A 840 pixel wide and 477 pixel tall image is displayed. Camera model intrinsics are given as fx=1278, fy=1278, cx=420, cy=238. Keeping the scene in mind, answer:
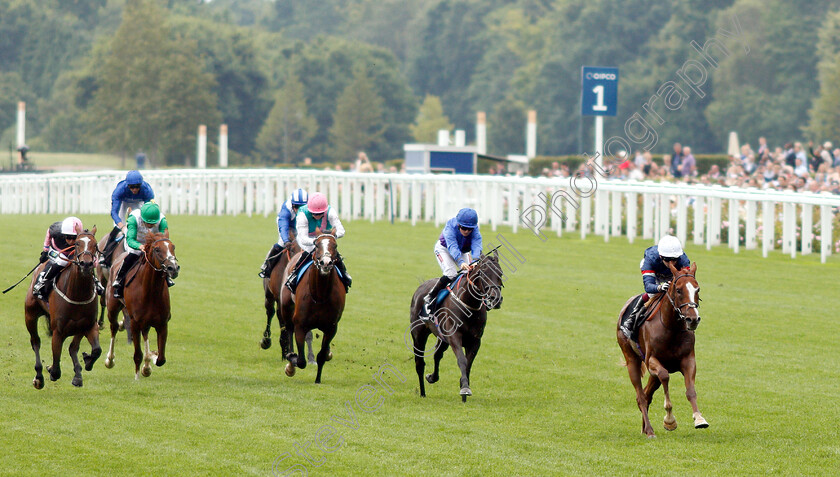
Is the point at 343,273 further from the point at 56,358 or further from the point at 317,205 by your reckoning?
the point at 56,358

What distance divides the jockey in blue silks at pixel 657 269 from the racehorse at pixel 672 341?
11 centimetres

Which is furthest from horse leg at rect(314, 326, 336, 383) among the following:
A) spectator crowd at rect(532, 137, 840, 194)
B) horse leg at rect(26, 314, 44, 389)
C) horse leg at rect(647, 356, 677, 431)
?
spectator crowd at rect(532, 137, 840, 194)

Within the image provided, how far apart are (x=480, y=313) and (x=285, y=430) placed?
2144 mm

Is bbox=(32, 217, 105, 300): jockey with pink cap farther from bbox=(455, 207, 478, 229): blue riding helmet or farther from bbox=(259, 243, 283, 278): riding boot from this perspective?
bbox=(455, 207, 478, 229): blue riding helmet

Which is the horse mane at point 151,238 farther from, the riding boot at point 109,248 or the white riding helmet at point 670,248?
the white riding helmet at point 670,248

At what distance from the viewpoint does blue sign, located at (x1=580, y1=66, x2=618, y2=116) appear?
899 inches

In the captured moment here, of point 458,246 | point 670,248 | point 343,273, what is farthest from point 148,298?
point 670,248

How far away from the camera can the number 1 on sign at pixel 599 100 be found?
74.9 feet

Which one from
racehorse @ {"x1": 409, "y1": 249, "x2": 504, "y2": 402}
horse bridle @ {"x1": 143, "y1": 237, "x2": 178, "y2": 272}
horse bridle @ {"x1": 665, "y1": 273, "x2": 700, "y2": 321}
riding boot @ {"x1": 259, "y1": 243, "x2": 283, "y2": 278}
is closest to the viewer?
horse bridle @ {"x1": 665, "y1": 273, "x2": 700, "y2": 321}

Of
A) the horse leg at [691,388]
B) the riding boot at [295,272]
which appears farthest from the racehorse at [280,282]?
the horse leg at [691,388]

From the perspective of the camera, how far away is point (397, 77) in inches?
3014

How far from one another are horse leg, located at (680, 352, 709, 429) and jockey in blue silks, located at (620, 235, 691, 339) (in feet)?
1.70

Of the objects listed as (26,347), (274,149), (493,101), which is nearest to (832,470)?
(26,347)

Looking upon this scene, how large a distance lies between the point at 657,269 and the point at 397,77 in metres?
68.2
